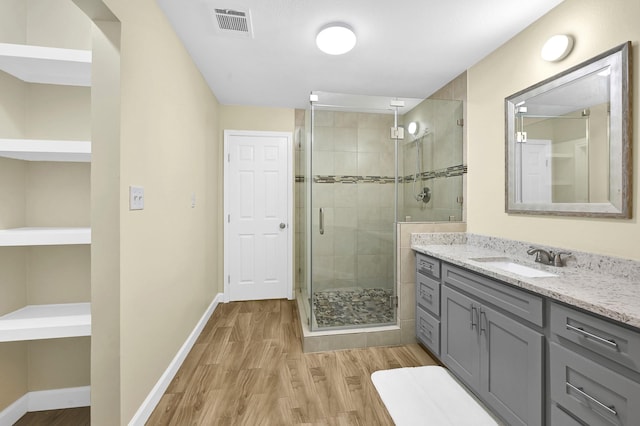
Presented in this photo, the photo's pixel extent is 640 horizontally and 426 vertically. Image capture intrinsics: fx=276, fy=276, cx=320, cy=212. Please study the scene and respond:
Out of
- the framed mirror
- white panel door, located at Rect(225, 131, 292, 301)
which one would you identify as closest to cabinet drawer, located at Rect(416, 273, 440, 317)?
the framed mirror

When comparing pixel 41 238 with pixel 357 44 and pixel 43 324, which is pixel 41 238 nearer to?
pixel 43 324

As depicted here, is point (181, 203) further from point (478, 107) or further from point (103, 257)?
point (478, 107)

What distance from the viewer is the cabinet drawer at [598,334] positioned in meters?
0.96

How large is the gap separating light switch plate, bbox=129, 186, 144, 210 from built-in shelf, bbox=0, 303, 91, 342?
60 centimetres

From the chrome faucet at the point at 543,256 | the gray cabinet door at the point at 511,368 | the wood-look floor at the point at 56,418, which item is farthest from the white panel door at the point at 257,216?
the chrome faucet at the point at 543,256

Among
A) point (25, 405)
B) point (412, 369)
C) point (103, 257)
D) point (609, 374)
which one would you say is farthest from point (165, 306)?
point (609, 374)

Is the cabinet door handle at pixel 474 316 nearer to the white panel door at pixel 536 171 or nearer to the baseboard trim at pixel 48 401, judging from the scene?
the white panel door at pixel 536 171

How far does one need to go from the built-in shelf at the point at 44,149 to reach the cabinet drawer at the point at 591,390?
2.36 metres

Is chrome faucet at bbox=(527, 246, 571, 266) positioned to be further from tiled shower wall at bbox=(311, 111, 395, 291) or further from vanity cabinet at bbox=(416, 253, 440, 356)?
tiled shower wall at bbox=(311, 111, 395, 291)

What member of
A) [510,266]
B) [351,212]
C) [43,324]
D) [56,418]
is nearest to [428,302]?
[510,266]

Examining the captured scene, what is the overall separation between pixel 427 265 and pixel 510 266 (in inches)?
22.5

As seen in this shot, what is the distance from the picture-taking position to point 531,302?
133 cm

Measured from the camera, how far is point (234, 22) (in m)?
1.95

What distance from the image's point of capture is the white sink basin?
1645mm
